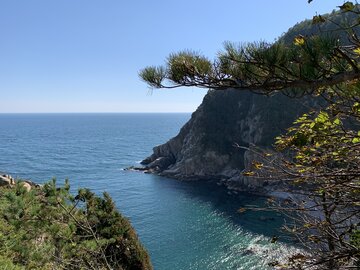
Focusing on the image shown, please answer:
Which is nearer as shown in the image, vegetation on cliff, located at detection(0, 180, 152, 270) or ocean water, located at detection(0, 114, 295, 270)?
vegetation on cliff, located at detection(0, 180, 152, 270)

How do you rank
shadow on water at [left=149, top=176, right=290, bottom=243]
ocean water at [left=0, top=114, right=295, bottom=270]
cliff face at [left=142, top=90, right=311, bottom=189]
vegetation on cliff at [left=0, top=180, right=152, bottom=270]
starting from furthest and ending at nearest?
cliff face at [left=142, top=90, right=311, bottom=189], shadow on water at [left=149, top=176, right=290, bottom=243], ocean water at [left=0, top=114, right=295, bottom=270], vegetation on cliff at [left=0, top=180, right=152, bottom=270]

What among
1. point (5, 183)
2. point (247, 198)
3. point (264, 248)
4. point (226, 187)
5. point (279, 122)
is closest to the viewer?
point (5, 183)

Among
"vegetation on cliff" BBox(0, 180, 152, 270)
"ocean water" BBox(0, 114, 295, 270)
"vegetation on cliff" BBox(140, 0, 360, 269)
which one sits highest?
"vegetation on cliff" BBox(140, 0, 360, 269)

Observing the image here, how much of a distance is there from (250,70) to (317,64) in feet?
3.45

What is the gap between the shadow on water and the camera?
131 ft

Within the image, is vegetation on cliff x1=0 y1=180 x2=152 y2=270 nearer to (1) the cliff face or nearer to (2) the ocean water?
(2) the ocean water

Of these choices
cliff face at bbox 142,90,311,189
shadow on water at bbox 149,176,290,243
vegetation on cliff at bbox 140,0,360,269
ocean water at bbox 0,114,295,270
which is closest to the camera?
vegetation on cliff at bbox 140,0,360,269

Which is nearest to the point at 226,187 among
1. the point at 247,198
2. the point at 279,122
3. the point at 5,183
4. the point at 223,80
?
the point at 247,198

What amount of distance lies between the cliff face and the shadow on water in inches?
149

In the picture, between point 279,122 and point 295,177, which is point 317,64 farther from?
point 279,122

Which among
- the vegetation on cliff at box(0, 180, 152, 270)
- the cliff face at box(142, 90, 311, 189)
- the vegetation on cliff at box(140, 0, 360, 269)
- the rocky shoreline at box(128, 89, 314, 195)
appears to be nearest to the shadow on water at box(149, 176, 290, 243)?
the rocky shoreline at box(128, 89, 314, 195)

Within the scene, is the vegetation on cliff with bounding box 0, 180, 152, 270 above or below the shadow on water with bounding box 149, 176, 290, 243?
above

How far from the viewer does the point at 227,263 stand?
31.2 m

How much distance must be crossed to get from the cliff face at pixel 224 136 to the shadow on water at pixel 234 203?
378 cm
